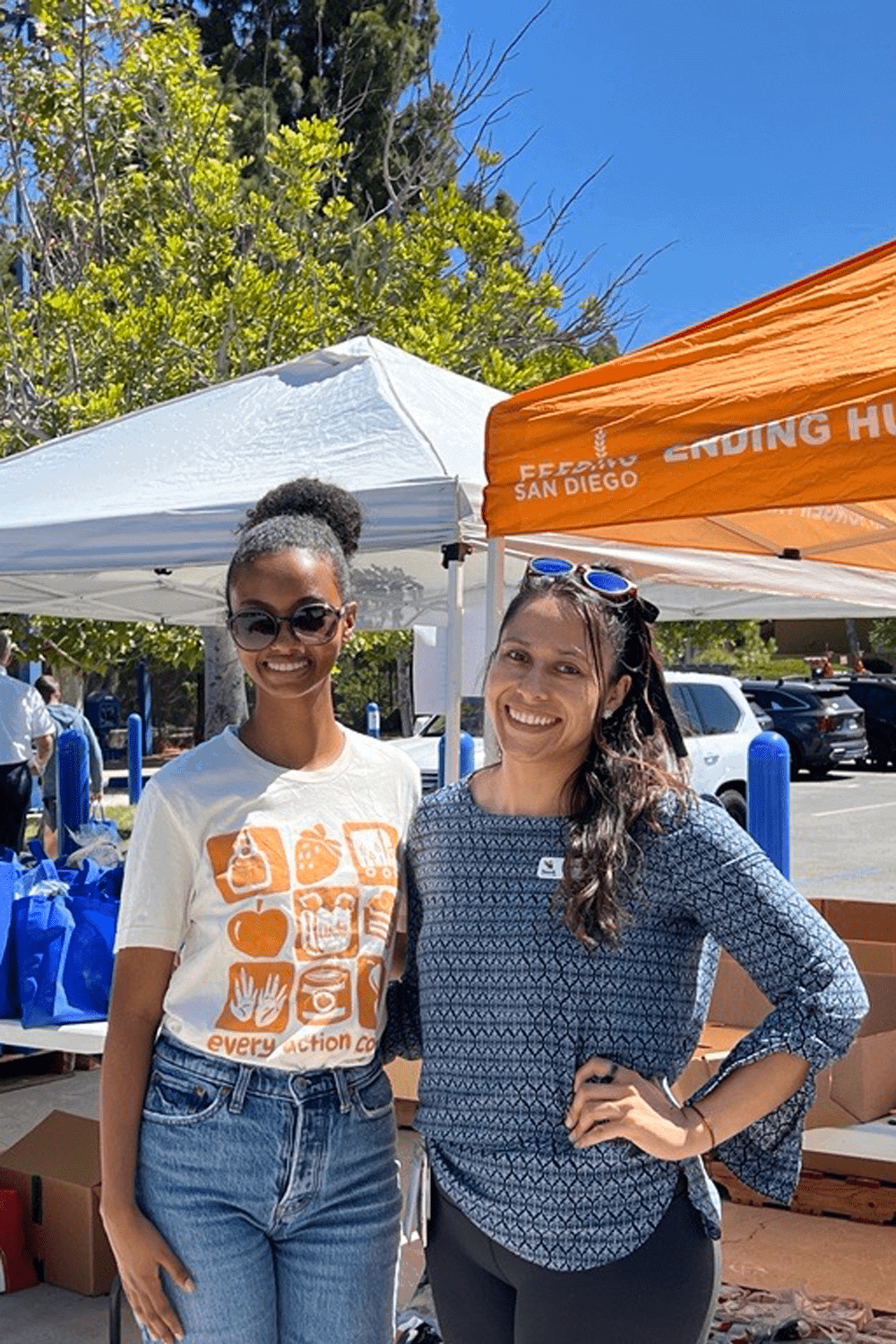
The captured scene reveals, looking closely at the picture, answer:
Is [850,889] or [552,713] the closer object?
[552,713]

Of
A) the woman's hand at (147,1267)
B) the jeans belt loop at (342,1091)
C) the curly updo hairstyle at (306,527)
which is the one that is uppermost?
the curly updo hairstyle at (306,527)

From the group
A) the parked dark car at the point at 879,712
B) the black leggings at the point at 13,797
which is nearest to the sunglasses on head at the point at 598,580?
the black leggings at the point at 13,797

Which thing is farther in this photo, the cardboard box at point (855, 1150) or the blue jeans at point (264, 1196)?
the cardboard box at point (855, 1150)

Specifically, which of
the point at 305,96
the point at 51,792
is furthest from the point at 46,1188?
the point at 305,96

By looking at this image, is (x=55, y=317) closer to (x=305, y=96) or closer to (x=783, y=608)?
(x=783, y=608)

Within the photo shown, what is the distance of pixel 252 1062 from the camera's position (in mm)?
1923

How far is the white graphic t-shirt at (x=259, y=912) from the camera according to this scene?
194 cm

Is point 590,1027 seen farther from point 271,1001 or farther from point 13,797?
point 13,797

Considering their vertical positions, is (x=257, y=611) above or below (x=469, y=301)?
below

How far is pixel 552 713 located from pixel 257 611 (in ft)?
1.52

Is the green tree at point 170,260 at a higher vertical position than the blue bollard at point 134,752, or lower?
higher

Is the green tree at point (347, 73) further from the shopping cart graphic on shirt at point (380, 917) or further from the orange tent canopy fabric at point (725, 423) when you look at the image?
the shopping cart graphic on shirt at point (380, 917)

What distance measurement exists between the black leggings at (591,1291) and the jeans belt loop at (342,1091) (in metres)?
0.17

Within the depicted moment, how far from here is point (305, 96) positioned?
22.1 m
